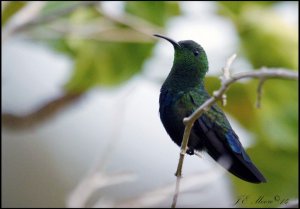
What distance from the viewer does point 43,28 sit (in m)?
4.68

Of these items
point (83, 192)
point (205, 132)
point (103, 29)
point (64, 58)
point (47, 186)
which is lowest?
point (47, 186)

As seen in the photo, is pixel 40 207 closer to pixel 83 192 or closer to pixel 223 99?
pixel 83 192

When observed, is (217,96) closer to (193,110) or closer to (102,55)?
(193,110)

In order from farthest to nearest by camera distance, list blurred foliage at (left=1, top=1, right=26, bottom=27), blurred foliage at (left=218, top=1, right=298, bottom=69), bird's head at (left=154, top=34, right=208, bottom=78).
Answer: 1. blurred foliage at (left=218, top=1, right=298, bottom=69)
2. blurred foliage at (left=1, top=1, right=26, bottom=27)
3. bird's head at (left=154, top=34, right=208, bottom=78)

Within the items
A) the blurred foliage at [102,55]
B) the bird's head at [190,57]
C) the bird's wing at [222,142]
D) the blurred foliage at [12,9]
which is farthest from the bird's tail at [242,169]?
the blurred foliage at [102,55]

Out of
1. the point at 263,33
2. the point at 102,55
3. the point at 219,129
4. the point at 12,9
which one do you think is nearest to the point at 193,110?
the point at 219,129

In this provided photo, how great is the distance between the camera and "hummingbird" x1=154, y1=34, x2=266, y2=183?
98cm

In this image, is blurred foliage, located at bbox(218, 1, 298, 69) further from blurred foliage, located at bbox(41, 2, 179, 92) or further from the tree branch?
the tree branch

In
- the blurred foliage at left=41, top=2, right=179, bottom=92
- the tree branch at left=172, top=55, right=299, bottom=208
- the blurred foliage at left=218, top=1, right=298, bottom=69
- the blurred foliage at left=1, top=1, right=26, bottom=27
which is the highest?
the tree branch at left=172, top=55, right=299, bottom=208

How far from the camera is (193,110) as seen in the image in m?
1.03


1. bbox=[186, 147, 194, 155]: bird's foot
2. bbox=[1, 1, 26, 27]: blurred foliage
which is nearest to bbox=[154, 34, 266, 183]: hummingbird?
bbox=[186, 147, 194, 155]: bird's foot

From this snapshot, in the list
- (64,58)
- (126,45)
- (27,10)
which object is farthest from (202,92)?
(64,58)

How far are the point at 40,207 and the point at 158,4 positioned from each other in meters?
1.57

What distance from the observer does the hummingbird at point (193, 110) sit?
3.23 ft
